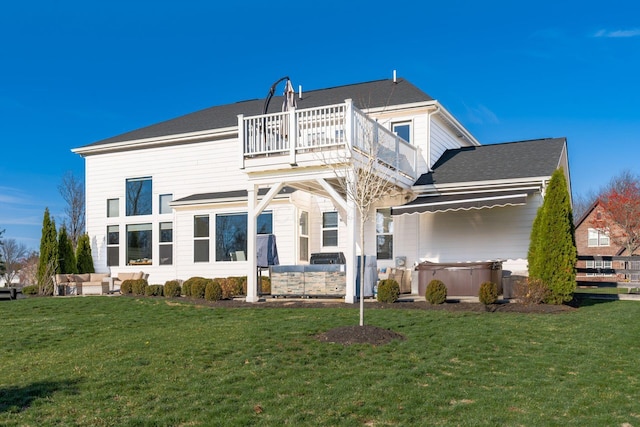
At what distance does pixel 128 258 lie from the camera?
Result: 23266 millimetres

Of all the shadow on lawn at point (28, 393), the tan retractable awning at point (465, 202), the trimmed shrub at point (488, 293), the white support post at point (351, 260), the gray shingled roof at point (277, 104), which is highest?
the gray shingled roof at point (277, 104)

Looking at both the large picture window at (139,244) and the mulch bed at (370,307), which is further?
the large picture window at (139,244)

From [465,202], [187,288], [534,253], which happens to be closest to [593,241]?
[465,202]

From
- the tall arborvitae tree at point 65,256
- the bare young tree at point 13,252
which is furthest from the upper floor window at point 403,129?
the bare young tree at point 13,252

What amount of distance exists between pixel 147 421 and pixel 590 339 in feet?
24.2

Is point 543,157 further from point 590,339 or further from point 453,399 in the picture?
point 453,399

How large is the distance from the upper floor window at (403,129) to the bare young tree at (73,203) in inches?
1091

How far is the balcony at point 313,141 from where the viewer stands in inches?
571

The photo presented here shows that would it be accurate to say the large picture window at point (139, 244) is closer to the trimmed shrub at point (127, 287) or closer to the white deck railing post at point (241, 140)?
the trimmed shrub at point (127, 287)

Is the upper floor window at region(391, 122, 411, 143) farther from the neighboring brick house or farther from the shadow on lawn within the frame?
the neighboring brick house

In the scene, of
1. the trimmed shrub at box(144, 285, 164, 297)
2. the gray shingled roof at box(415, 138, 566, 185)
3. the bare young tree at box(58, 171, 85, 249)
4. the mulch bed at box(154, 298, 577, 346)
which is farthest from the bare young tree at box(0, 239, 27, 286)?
the gray shingled roof at box(415, 138, 566, 185)

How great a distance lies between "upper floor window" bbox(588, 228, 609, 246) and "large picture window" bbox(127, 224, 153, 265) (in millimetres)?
32381

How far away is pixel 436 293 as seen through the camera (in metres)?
13.6

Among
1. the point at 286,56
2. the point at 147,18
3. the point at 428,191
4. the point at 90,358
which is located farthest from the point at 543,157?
the point at 147,18
